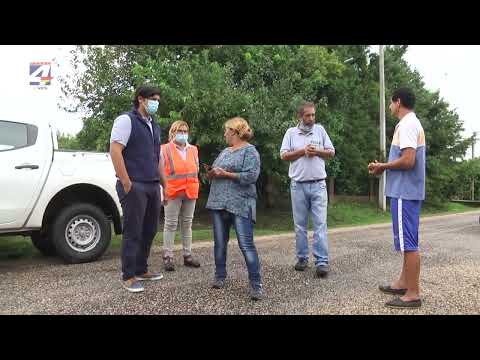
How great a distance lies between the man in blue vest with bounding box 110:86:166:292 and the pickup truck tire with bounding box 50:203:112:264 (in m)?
1.31

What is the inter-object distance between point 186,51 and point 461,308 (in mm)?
10659

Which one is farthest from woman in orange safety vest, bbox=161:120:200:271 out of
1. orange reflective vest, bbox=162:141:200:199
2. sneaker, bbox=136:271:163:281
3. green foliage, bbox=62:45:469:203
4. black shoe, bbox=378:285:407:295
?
green foliage, bbox=62:45:469:203

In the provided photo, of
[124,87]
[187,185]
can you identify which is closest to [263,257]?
[187,185]

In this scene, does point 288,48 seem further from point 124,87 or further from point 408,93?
point 408,93

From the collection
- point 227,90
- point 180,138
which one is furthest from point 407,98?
point 227,90

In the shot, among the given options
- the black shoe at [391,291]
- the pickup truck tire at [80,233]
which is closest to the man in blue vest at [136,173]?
the pickup truck tire at [80,233]

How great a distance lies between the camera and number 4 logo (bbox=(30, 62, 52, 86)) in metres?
11.7

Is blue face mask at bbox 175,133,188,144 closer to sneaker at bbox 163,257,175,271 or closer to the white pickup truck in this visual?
the white pickup truck

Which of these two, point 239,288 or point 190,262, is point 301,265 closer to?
point 239,288

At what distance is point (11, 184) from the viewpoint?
5.16m

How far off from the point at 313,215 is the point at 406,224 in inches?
60.6

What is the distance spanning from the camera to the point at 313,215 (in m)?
5.29

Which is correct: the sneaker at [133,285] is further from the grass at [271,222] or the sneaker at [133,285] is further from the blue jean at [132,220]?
the grass at [271,222]

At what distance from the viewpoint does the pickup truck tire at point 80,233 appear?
548cm
